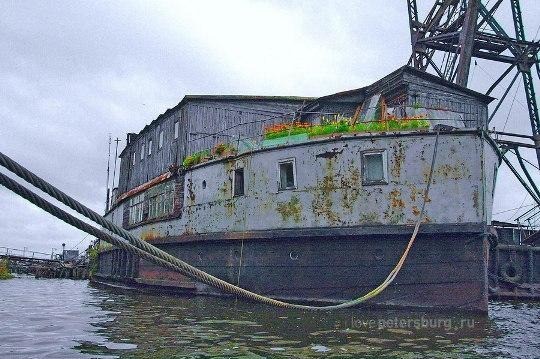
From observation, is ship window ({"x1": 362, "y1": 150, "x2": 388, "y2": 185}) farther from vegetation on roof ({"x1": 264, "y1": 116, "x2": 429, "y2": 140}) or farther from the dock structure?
the dock structure

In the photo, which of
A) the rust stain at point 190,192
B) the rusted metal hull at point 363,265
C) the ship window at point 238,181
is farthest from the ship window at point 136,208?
the rusted metal hull at point 363,265

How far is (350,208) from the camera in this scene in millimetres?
11859

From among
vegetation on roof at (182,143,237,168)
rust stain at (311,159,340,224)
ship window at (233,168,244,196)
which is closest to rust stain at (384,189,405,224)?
rust stain at (311,159,340,224)

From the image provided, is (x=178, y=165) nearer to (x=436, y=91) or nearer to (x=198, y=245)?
(x=198, y=245)

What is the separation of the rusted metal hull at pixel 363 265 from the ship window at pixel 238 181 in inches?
55.3

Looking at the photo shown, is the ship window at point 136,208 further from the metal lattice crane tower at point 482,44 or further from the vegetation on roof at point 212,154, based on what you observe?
the metal lattice crane tower at point 482,44

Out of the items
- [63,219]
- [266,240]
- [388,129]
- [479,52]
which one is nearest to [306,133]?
[388,129]

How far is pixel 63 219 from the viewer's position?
3848mm

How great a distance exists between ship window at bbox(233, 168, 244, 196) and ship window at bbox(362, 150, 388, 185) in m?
3.86

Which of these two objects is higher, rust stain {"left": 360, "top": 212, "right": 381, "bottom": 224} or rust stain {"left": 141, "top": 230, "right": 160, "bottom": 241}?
rust stain {"left": 360, "top": 212, "right": 381, "bottom": 224}

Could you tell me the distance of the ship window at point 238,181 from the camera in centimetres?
1417

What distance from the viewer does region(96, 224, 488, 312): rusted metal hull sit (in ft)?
35.5

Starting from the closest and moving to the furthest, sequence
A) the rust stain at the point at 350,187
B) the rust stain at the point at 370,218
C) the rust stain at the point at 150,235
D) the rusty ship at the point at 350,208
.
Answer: the rusty ship at the point at 350,208 → the rust stain at the point at 370,218 → the rust stain at the point at 350,187 → the rust stain at the point at 150,235

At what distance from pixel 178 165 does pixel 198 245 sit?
4146 millimetres
